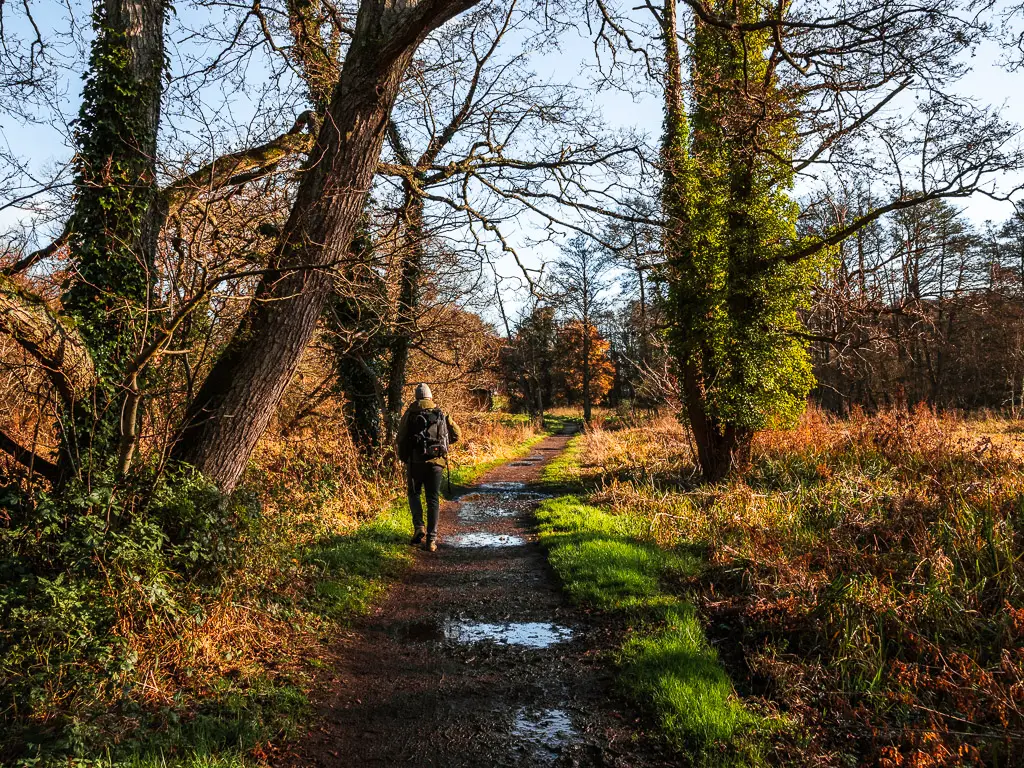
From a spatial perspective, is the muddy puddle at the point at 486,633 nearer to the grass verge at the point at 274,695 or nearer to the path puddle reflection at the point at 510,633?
the path puddle reflection at the point at 510,633

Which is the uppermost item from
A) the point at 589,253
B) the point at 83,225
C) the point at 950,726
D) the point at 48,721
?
the point at 589,253

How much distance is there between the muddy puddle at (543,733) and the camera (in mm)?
3275

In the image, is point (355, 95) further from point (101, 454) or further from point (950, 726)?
point (950, 726)

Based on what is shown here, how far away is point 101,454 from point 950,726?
6.04 m

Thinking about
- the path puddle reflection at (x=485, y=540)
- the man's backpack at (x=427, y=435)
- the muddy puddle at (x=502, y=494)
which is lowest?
the path puddle reflection at (x=485, y=540)

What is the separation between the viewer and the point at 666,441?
15.6m

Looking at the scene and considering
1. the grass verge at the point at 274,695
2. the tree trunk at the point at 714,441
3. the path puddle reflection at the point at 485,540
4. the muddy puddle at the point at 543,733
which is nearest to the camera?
the grass verge at the point at 274,695

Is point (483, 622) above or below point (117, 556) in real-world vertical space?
below

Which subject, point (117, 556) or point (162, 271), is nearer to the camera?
point (117, 556)

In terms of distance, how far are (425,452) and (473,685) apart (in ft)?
12.9

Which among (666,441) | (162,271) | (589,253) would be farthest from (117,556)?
(589,253)

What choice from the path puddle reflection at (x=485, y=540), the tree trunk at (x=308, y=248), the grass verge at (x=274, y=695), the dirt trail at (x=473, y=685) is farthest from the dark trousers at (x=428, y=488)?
the tree trunk at (x=308, y=248)

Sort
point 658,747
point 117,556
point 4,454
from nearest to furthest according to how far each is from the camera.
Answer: point 658,747
point 117,556
point 4,454

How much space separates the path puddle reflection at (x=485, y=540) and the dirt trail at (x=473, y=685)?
4.04 ft
